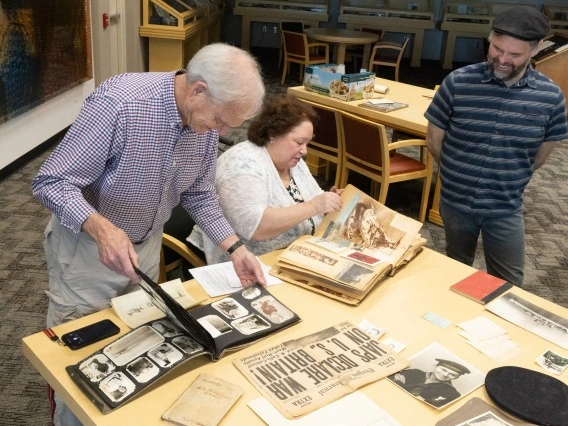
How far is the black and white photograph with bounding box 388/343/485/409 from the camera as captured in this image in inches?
53.5

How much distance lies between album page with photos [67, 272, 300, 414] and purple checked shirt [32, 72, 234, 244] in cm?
31

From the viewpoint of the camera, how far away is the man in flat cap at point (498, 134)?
208 centimetres

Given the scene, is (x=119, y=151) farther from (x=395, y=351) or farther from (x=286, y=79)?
(x=286, y=79)

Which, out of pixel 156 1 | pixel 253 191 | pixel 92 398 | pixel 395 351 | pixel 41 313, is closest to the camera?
pixel 92 398

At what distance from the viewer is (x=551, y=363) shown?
4.96 ft

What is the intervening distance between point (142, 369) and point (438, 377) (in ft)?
2.32

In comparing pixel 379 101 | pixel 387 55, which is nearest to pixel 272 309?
pixel 379 101

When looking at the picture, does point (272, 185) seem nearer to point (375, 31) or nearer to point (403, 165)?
point (403, 165)

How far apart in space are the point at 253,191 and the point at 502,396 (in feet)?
3.48

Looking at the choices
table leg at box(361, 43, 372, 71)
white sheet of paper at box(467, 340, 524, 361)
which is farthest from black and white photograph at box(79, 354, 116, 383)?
table leg at box(361, 43, 372, 71)

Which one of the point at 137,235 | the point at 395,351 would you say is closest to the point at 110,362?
the point at 137,235

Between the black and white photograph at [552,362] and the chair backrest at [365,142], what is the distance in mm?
2153

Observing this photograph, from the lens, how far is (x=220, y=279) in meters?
1.79

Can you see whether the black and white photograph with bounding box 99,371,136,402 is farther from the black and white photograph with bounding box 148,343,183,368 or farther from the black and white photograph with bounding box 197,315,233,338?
the black and white photograph with bounding box 197,315,233,338
